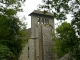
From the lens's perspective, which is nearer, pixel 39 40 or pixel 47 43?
pixel 39 40

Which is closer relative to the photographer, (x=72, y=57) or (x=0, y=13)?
(x=0, y=13)

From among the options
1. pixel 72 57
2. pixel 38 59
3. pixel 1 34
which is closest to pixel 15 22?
pixel 1 34

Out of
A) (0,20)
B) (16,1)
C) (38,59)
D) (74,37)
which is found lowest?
(38,59)

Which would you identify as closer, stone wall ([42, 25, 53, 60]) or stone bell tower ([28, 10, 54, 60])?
stone bell tower ([28, 10, 54, 60])

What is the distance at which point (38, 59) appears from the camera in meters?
42.9

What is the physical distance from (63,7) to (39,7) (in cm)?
171

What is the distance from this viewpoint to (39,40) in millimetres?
44531

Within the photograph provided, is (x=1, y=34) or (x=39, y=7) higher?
(x=39, y=7)

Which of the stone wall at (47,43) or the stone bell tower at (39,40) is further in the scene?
the stone wall at (47,43)

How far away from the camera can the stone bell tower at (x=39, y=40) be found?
4366cm

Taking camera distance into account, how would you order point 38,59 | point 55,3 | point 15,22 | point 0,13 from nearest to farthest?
point 55,3
point 0,13
point 15,22
point 38,59

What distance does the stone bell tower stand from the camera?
4366 centimetres

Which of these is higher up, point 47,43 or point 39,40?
point 39,40

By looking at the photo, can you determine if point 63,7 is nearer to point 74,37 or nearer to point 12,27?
point 74,37
